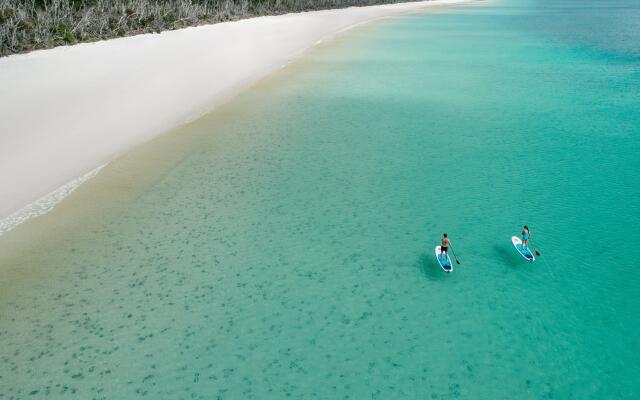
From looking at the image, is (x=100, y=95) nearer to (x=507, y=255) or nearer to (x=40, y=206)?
(x=40, y=206)

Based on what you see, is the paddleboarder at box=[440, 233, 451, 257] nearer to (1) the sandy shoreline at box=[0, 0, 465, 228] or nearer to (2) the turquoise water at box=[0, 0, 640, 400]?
(2) the turquoise water at box=[0, 0, 640, 400]

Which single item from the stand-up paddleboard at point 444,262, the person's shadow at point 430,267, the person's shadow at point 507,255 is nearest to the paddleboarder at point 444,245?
the stand-up paddleboard at point 444,262

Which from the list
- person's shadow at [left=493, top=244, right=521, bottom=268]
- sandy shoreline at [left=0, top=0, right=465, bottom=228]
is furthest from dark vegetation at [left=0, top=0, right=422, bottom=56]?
person's shadow at [left=493, top=244, right=521, bottom=268]

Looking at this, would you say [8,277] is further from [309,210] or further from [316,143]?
[316,143]

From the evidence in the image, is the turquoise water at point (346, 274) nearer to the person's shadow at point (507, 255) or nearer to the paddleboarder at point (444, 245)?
the person's shadow at point (507, 255)

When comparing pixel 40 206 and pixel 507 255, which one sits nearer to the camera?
pixel 507 255

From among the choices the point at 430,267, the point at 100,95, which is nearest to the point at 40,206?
the point at 100,95
